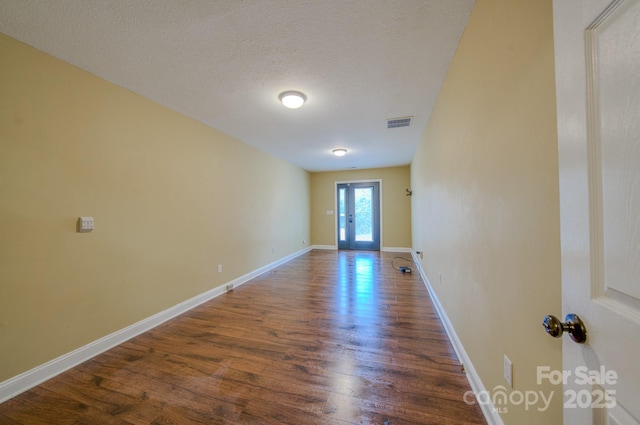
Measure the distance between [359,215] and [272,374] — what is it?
5436 mm

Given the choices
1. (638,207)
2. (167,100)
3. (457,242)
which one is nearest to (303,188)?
(167,100)

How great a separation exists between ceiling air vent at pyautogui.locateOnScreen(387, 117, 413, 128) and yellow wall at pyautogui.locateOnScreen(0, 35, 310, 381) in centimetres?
255

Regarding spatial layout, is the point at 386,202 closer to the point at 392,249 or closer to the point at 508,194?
the point at 392,249

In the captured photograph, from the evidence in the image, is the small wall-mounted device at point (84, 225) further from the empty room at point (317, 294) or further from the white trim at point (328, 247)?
the white trim at point (328, 247)

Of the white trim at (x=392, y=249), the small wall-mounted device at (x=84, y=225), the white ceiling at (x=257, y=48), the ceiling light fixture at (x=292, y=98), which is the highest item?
the white ceiling at (x=257, y=48)

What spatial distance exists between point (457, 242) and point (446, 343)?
0.93m

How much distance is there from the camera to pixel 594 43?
19.2 inches

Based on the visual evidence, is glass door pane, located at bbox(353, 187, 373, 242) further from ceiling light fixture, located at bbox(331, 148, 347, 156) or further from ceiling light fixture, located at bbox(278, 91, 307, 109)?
ceiling light fixture, located at bbox(278, 91, 307, 109)

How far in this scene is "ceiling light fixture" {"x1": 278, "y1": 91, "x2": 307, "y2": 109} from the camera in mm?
2340

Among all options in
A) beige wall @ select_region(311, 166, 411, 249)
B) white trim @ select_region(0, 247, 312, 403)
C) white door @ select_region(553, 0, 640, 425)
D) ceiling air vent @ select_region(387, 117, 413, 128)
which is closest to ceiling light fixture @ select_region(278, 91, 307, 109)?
ceiling air vent @ select_region(387, 117, 413, 128)

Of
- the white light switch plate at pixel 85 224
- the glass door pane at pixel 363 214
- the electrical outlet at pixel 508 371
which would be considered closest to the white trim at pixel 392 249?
the glass door pane at pixel 363 214

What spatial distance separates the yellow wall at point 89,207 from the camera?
5.15 ft

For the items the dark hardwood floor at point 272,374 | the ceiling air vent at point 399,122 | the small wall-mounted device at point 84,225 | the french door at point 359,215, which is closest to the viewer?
the dark hardwood floor at point 272,374

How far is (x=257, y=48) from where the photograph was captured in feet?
5.63
